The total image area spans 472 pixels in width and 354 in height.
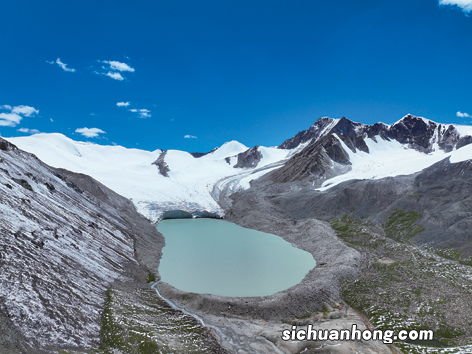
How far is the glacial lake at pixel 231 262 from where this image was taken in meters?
56.3

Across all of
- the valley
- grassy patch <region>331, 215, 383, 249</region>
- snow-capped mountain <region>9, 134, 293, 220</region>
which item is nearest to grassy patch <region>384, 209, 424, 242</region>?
the valley

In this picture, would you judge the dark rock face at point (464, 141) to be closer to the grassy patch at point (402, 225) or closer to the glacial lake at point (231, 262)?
the grassy patch at point (402, 225)

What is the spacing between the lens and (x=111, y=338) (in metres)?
36.2

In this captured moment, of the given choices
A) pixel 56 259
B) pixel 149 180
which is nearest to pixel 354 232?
pixel 56 259

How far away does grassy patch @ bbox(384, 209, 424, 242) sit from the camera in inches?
3195

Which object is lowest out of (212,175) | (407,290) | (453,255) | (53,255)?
(53,255)

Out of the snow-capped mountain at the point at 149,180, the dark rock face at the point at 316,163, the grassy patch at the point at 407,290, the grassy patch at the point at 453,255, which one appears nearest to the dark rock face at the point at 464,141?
the dark rock face at the point at 316,163

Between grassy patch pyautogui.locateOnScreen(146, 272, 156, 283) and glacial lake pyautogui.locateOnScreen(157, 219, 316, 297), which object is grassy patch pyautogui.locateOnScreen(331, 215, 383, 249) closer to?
glacial lake pyautogui.locateOnScreen(157, 219, 316, 297)

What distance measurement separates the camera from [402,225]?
283 feet

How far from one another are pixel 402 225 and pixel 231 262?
40.0 metres

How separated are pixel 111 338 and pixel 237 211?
9116 centimetres

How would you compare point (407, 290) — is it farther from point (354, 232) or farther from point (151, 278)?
point (151, 278)

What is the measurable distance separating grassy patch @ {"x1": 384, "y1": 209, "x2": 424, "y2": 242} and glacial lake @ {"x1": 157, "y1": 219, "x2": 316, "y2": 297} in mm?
20248

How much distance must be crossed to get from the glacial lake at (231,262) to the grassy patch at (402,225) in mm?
20248
